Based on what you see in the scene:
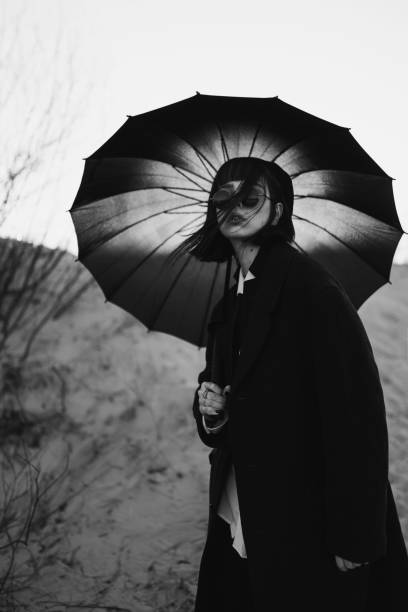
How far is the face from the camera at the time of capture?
5.07 ft

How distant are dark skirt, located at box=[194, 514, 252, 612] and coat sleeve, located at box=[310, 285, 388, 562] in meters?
0.51

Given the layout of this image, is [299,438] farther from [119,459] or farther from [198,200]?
[119,459]

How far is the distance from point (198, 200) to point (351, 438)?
113 cm

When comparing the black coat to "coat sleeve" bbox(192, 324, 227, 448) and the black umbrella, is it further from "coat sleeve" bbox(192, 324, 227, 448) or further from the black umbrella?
the black umbrella

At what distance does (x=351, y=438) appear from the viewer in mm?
1228

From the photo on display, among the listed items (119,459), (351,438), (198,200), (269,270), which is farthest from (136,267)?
(119,459)

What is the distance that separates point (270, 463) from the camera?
135cm

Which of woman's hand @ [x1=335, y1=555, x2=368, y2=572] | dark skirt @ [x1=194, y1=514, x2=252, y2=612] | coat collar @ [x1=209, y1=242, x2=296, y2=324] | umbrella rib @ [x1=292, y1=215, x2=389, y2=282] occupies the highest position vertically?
umbrella rib @ [x1=292, y1=215, x2=389, y2=282]

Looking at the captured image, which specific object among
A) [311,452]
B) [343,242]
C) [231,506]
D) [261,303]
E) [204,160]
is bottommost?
[231,506]

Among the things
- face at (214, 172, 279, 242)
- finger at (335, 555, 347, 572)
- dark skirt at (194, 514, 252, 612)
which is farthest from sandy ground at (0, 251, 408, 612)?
face at (214, 172, 279, 242)

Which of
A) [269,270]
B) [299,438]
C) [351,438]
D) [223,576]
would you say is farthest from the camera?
[223,576]

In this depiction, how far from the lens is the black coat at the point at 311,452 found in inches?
48.5

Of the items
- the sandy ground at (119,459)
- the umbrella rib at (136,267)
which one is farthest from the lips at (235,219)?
the sandy ground at (119,459)

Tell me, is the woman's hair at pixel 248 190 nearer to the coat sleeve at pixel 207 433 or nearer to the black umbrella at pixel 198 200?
the black umbrella at pixel 198 200
